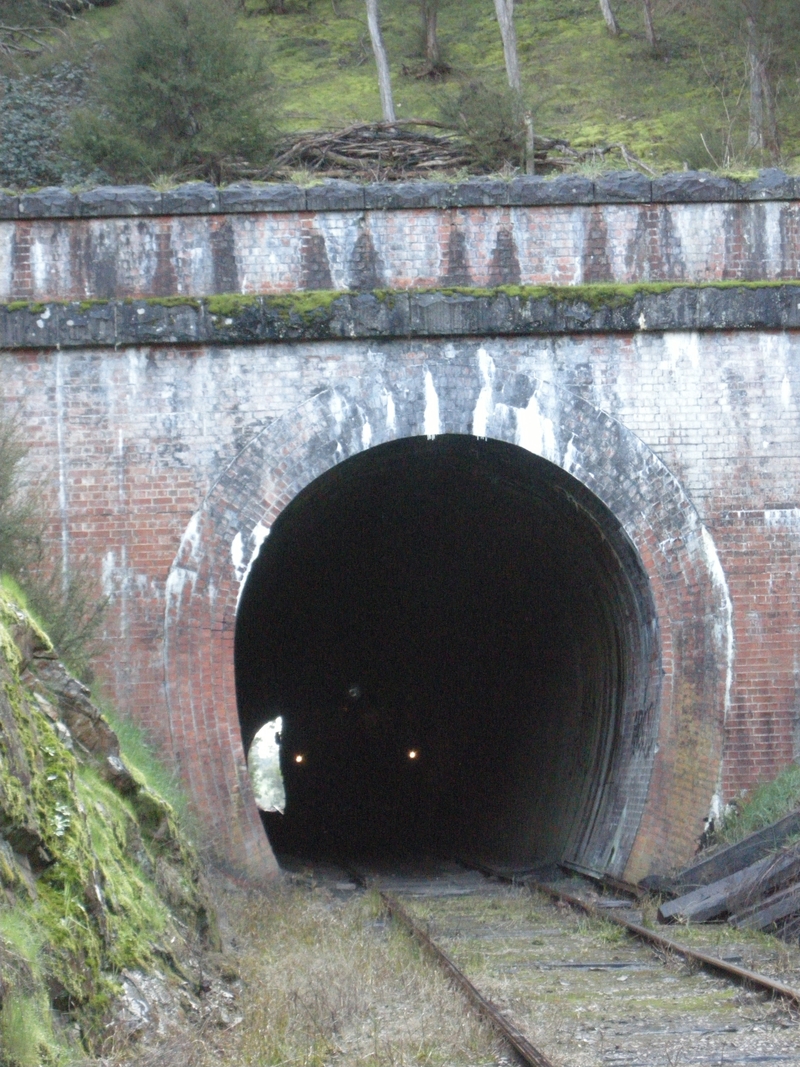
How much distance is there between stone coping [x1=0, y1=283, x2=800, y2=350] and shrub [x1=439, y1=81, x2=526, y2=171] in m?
7.62

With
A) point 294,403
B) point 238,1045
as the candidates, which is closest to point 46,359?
point 294,403

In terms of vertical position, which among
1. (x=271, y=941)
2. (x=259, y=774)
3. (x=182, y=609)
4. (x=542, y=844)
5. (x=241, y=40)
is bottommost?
(x=259, y=774)

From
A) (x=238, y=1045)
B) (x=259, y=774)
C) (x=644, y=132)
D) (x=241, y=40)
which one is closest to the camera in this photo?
(x=238, y=1045)

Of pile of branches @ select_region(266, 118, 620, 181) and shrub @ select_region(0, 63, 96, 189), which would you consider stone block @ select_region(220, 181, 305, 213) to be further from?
shrub @ select_region(0, 63, 96, 189)

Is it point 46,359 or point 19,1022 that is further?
point 46,359

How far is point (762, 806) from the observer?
10.4 m

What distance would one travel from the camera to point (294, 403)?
35.9ft

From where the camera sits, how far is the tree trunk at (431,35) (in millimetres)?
31391

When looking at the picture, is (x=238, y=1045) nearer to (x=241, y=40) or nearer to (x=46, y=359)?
(x=46, y=359)

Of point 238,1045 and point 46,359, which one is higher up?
point 46,359

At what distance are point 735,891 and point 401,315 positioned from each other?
5128 mm

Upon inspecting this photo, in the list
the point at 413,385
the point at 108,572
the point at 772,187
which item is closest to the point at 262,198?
the point at 413,385

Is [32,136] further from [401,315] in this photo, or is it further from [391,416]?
[391,416]

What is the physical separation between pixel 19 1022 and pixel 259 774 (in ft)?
182
